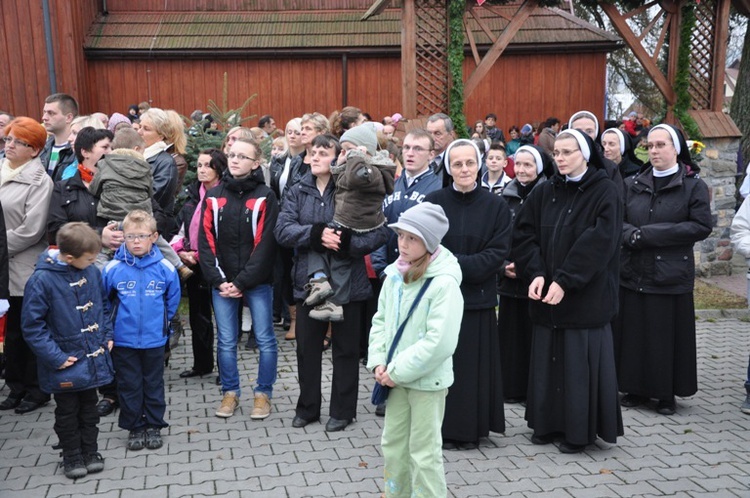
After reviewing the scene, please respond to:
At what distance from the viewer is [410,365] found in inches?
155

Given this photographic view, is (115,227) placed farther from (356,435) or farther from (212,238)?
(356,435)

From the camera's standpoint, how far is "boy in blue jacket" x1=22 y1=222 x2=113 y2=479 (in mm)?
4645

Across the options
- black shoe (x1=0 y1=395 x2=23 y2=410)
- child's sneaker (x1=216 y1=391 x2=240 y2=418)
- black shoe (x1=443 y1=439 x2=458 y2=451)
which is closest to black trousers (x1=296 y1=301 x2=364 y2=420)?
child's sneaker (x1=216 y1=391 x2=240 y2=418)

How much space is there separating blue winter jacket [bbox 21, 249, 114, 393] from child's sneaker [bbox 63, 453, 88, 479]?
1.54 ft

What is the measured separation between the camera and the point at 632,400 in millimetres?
6230

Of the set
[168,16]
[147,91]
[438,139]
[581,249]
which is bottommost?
[581,249]

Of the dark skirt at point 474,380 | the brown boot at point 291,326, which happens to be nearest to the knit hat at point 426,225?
the dark skirt at point 474,380

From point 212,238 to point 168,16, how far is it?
48.1ft

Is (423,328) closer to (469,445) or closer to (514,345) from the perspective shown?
(469,445)

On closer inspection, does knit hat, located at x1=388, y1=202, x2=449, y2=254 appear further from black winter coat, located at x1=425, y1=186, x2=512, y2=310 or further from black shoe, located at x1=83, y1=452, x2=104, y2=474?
black shoe, located at x1=83, y1=452, x2=104, y2=474

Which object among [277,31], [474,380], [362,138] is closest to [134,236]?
[362,138]

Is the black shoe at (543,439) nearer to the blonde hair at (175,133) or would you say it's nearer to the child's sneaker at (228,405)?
the child's sneaker at (228,405)

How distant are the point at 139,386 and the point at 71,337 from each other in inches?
27.4

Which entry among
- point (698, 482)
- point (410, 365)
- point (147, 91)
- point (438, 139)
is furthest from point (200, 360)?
point (147, 91)
